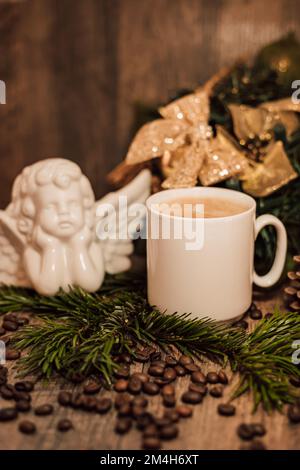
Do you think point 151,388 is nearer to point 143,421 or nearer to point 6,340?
point 143,421

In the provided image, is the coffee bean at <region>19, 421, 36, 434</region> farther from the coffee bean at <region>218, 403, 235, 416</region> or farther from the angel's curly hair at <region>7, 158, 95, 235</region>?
the angel's curly hair at <region>7, 158, 95, 235</region>

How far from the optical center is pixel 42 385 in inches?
24.5

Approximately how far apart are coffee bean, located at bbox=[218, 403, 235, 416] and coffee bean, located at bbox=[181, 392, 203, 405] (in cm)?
2

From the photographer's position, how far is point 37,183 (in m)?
0.75

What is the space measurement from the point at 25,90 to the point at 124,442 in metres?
0.75

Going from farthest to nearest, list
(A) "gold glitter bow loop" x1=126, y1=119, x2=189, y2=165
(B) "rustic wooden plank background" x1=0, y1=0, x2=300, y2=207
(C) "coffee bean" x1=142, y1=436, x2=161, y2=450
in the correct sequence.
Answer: (B) "rustic wooden plank background" x1=0, y1=0, x2=300, y2=207
(A) "gold glitter bow loop" x1=126, y1=119, x2=189, y2=165
(C) "coffee bean" x1=142, y1=436, x2=161, y2=450

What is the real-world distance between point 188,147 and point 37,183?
9.2 inches

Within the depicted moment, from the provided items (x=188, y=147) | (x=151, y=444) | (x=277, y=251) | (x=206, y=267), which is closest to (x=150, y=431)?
(x=151, y=444)

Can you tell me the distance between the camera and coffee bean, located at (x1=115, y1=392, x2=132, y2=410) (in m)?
0.58

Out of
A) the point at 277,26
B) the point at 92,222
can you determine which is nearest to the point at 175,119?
the point at 92,222

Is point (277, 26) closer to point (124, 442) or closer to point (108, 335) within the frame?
point (108, 335)

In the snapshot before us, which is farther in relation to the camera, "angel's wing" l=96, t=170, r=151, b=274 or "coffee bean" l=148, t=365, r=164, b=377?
"angel's wing" l=96, t=170, r=151, b=274

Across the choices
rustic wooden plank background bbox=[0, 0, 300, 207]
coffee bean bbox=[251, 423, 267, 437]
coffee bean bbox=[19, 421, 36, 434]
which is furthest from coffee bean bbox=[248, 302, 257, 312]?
rustic wooden plank background bbox=[0, 0, 300, 207]

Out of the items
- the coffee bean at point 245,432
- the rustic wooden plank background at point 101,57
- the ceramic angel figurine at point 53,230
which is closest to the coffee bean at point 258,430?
the coffee bean at point 245,432
